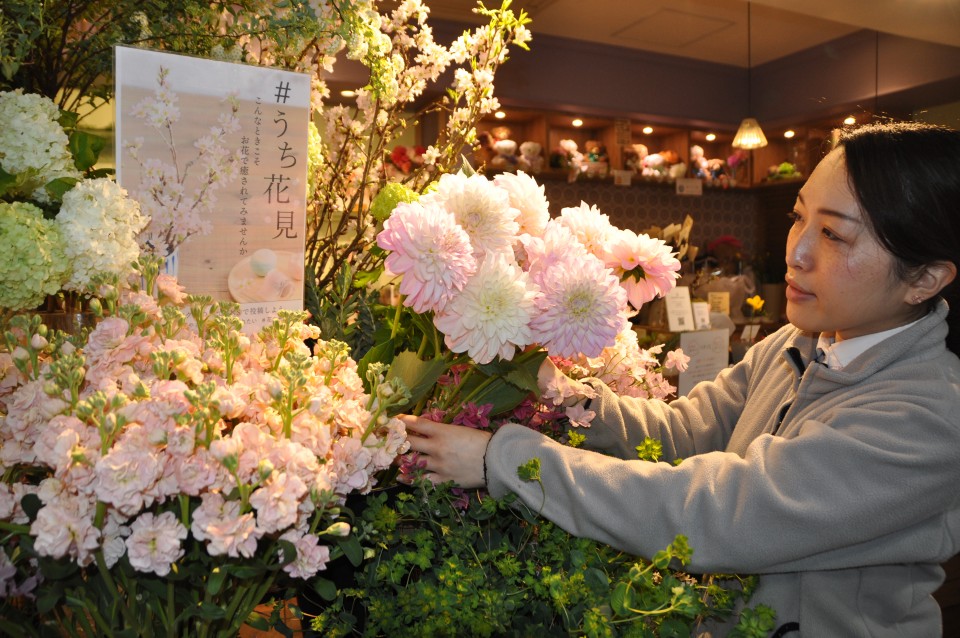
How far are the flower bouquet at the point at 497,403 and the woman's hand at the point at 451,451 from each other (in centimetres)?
2

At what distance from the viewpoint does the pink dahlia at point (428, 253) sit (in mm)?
720

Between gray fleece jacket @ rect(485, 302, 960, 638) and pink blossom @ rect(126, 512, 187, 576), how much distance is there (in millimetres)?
363

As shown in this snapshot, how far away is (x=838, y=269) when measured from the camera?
99cm

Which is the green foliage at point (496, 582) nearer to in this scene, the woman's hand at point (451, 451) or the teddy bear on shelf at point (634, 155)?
the woman's hand at point (451, 451)

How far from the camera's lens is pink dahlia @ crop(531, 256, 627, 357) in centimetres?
76

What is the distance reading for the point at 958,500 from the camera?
0.91 m

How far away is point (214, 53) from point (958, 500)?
1111mm

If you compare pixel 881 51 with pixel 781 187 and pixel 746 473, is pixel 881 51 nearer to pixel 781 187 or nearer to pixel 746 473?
pixel 781 187

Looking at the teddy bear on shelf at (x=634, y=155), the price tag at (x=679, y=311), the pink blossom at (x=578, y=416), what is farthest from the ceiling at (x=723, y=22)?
the pink blossom at (x=578, y=416)

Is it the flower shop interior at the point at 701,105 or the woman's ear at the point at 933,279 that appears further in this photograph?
the flower shop interior at the point at 701,105

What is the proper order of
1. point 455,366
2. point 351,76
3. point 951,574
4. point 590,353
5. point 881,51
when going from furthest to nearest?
point 881,51
point 351,76
point 951,574
point 455,366
point 590,353

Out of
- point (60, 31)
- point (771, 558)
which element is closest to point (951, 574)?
point (771, 558)

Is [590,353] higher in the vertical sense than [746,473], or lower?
higher

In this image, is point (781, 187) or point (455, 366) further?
point (781, 187)
